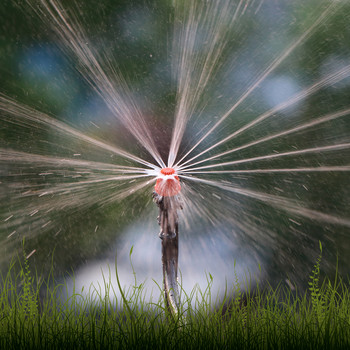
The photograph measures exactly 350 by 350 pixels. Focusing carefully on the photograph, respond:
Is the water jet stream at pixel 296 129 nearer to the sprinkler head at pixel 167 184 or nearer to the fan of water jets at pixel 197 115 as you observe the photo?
the fan of water jets at pixel 197 115

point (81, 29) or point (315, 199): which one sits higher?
point (81, 29)

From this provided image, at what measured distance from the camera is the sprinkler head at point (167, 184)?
112cm

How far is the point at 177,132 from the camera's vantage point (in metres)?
1.84

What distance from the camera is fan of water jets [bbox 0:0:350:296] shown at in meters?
1.93

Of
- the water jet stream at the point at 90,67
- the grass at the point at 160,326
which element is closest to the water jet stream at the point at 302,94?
the water jet stream at the point at 90,67

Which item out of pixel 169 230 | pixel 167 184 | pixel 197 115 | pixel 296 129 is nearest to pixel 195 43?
pixel 197 115

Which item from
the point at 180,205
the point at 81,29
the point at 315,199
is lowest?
the point at 180,205

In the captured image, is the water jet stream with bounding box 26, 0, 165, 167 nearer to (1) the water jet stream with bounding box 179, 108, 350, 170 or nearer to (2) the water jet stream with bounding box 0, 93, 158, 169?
(2) the water jet stream with bounding box 0, 93, 158, 169

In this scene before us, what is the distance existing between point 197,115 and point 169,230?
1064 mm

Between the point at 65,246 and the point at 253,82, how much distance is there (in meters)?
1.23

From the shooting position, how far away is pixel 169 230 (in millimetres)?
1088

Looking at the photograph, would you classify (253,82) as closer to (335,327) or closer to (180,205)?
(180,205)

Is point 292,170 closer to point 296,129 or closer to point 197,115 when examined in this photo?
point 296,129

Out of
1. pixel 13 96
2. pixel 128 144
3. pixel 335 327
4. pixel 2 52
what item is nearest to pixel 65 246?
pixel 128 144
